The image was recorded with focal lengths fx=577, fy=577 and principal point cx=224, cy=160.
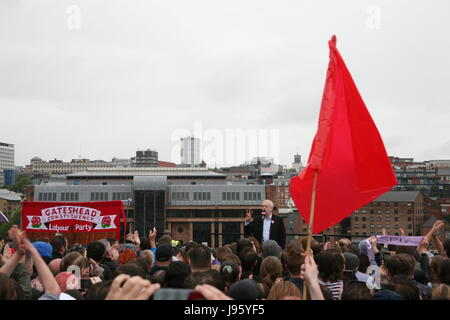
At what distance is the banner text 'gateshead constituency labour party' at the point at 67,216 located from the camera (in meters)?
13.5

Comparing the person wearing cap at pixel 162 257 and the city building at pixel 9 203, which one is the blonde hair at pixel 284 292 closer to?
the person wearing cap at pixel 162 257

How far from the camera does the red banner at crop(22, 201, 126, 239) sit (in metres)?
13.5

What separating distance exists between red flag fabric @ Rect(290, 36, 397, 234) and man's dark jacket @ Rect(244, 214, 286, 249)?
15.6ft

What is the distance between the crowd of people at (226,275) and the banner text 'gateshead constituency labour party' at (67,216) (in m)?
3.91

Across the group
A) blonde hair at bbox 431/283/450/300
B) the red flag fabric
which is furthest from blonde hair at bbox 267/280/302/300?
blonde hair at bbox 431/283/450/300

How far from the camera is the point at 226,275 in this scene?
7051 millimetres

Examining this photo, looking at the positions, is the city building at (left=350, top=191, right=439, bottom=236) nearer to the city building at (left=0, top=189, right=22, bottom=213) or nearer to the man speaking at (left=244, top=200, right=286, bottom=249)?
the city building at (left=0, top=189, right=22, bottom=213)

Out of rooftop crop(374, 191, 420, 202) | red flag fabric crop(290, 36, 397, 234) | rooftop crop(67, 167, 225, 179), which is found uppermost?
rooftop crop(67, 167, 225, 179)

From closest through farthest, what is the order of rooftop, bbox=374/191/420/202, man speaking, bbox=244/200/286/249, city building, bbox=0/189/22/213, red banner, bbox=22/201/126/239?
man speaking, bbox=244/200/286/249, red banner, bbox=22/201/126/239, rooftop, bbox=374/191/420/202, city building, bbox=0/189/22/213

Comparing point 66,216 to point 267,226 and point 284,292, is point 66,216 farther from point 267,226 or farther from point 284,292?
point 284,292

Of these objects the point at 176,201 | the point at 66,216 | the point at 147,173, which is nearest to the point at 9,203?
the point at 147,173

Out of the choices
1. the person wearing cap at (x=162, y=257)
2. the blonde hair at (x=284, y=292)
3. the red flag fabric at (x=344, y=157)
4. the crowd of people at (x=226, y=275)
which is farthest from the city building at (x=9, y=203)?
the blonde hair at (x=284, y=292)
